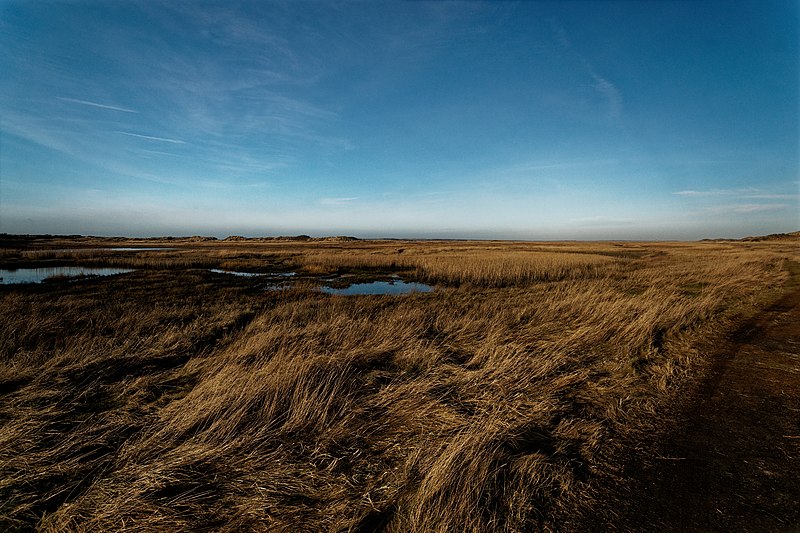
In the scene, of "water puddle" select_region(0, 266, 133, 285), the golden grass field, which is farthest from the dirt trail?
"water puddle" select_region(0, 266, 133, 285)

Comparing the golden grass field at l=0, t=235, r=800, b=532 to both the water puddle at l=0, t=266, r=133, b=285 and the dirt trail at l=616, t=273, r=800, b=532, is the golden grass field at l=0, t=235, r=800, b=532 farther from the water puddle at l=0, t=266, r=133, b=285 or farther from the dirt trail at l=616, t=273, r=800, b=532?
the water puddle at l=0, t=266, r=133, b=285

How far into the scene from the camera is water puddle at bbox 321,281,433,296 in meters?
21.3

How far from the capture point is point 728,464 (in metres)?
3.61

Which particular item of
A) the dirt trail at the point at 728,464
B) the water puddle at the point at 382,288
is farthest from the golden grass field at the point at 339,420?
the water puddle at the point at 382,288

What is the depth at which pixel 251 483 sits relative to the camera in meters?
3.33

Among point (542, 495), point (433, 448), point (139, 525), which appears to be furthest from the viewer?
point (433, 448)

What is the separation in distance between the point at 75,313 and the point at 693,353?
61.7 ft

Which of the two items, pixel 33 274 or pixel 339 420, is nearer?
pixel 339 420

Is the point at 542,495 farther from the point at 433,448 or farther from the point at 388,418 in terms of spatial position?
the point at 388,418

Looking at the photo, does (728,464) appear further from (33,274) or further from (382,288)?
(33,274)

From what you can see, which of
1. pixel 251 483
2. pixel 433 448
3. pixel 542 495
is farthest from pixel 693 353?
pixel 251 483

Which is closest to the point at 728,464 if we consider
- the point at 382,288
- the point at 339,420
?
the point at 339,420

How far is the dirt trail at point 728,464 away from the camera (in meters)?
2.93

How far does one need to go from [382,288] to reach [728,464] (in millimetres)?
20028
